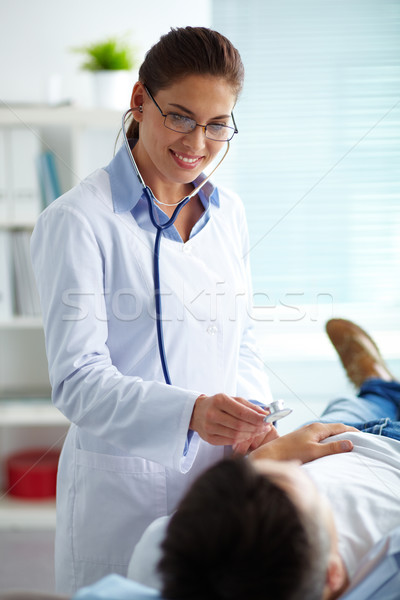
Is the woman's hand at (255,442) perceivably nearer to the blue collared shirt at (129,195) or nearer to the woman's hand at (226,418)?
the woman's hand at (226,418)

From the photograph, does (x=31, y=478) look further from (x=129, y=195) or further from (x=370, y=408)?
(x=129, y=195)

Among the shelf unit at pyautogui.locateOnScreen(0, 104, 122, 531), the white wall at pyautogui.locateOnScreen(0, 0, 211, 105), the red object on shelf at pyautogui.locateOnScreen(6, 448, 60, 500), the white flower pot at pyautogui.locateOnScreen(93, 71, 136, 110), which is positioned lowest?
the red object on shelf at pyautogui.locateOnScreen(6, 448, 60, 500)

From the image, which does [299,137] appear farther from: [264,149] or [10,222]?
[10,222]

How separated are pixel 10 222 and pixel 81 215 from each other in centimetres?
151

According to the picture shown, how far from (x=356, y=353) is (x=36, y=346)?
1.43 m

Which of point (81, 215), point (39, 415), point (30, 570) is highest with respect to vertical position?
point (81, 215)

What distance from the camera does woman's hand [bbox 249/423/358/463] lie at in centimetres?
122

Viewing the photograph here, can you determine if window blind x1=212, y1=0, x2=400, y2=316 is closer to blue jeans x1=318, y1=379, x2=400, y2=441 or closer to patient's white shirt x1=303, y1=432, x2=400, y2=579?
blue jeans x1=318, y1=379, x2=400, y2=441

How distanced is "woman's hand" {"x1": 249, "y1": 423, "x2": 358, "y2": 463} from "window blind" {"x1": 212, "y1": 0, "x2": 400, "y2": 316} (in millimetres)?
1752

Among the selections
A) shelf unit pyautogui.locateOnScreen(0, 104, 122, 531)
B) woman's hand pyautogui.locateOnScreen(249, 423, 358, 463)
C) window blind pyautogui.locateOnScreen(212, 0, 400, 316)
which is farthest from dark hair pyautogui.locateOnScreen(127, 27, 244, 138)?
window blind pyautogui.locateOnScreen(212, 0, 400, 316)

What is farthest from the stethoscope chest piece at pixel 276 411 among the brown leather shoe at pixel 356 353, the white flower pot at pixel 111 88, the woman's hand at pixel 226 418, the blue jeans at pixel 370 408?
the white flower pot at pixel 111 88

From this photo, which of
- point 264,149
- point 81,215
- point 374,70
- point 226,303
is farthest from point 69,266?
point 374,70

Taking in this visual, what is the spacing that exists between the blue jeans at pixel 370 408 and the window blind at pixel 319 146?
115 centimetres

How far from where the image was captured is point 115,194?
1.23m
